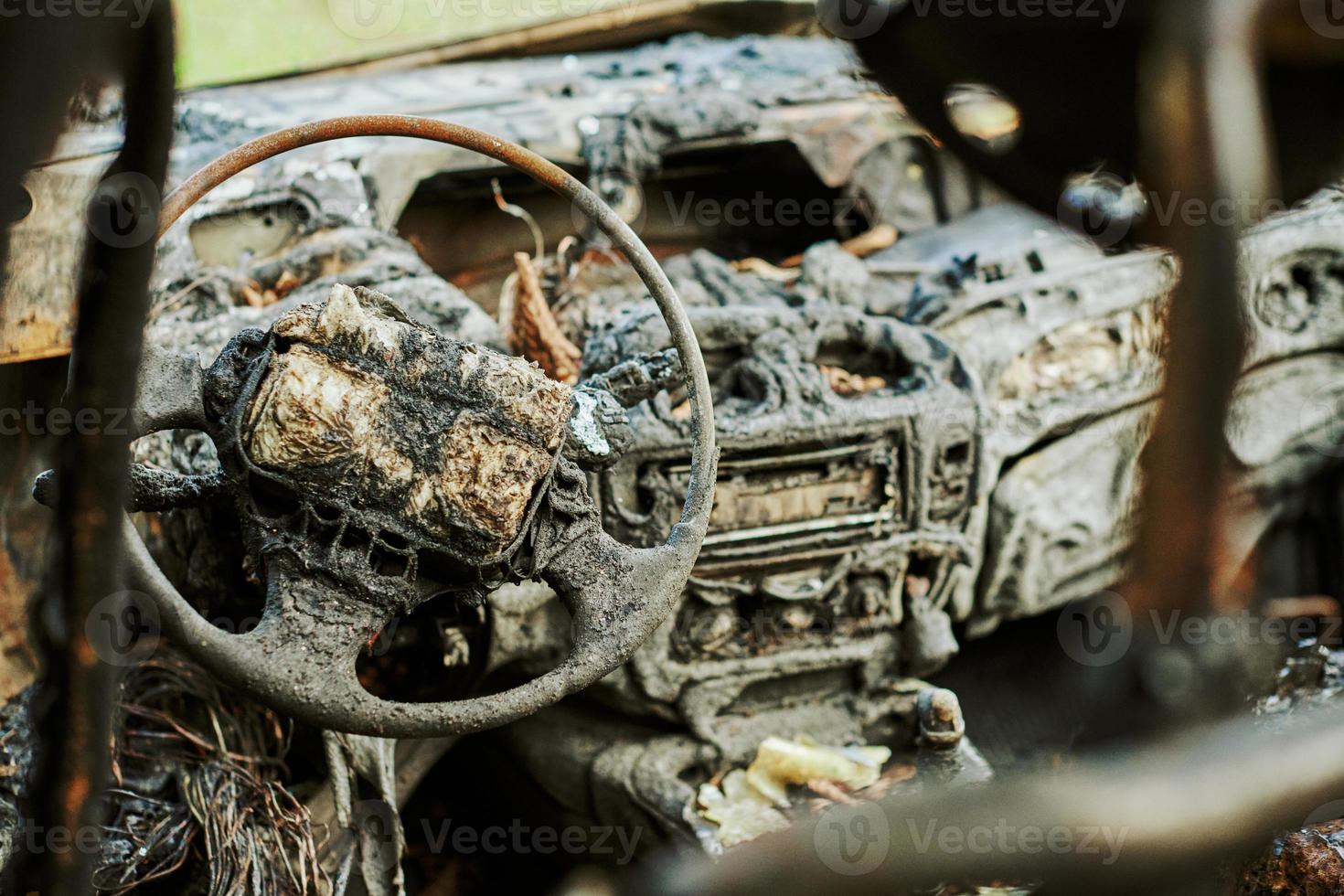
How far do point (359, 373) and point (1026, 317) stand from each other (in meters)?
2.02

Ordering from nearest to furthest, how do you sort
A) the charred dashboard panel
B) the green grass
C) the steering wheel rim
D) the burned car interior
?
the burned car interior < the steering wheel rim < the charred dashboard panel < the green grass

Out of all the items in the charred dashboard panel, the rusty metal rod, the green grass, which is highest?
the green grass

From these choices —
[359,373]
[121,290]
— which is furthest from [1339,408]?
[121,290]

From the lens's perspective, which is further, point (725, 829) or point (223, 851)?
point (725, 829)

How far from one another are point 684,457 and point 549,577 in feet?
2.49

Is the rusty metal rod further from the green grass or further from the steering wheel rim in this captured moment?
the green grass

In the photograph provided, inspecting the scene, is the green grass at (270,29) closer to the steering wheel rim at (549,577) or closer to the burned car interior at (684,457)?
the burned car interior at (684,457)

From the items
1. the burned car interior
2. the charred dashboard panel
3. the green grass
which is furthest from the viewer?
the green grass

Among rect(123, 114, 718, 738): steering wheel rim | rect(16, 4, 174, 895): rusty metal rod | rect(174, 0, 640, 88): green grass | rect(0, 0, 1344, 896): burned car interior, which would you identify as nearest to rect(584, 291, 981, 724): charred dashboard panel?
rect(0, 0, 1344, 896): burned car interior

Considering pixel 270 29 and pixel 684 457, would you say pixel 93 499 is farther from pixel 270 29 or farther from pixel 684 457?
pixel 270 29

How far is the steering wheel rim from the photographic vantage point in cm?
166

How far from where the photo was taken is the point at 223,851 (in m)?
2.32

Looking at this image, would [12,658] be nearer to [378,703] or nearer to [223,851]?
[223,851]

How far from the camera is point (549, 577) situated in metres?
1.91
